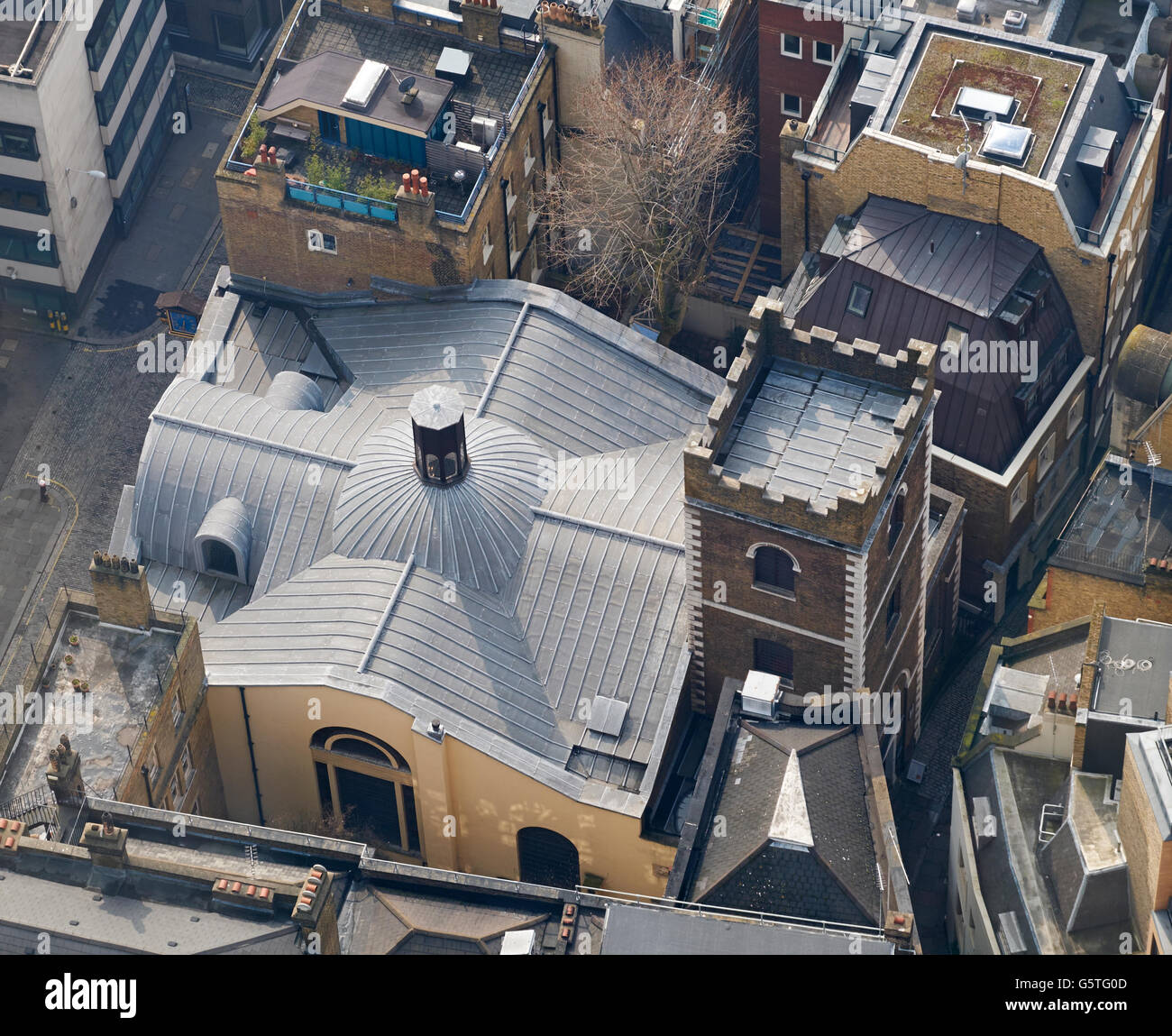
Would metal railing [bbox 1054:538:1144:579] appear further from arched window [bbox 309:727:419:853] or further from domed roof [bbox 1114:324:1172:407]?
arched window [bbox 309:727:419:853]

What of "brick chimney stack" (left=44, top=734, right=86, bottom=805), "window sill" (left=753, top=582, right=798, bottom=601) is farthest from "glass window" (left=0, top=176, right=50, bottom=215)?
"window sill" (left=753, top=582, right=798, bottom=601)

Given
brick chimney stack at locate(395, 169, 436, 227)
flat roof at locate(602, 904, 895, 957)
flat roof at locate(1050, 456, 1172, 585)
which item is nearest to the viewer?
flat roof at locate(602, 904, 895, 957)

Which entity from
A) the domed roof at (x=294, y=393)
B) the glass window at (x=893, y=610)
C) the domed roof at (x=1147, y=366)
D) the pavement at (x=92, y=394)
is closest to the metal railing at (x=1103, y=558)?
the glass window at (x=893, y=610)

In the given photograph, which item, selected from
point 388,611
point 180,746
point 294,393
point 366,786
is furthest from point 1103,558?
point 180,746

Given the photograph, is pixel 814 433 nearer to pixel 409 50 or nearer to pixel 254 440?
pixel 254 440

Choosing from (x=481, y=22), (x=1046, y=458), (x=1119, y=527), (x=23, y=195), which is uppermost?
(x=481, y=22)
